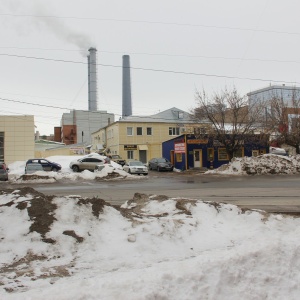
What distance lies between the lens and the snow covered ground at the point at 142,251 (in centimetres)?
390

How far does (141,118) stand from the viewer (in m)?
53.4

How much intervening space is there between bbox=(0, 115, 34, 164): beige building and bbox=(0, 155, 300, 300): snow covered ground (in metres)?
35.7

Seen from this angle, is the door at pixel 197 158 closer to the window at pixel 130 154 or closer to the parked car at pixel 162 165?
the parked car at pixel 162 165

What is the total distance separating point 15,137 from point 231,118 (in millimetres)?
24859

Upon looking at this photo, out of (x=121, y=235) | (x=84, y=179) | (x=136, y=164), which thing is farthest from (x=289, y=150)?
(x=121, y=235)

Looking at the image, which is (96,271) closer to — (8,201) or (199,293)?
(199,293)

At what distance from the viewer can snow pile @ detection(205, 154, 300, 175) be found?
98.7ft

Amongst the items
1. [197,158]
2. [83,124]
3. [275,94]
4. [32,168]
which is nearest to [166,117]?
[197,158]

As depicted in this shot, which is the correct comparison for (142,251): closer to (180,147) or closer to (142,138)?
(180,147)

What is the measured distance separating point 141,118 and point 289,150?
22062 millimetres

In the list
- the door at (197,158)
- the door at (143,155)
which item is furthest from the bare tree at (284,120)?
the door at (143,155)

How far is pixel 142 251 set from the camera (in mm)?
5492

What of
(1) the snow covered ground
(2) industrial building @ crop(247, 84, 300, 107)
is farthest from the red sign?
(1) the snow covered ground

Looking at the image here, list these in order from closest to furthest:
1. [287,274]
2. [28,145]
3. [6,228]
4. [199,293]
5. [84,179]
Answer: [199,293]
[287,274]
[6,228]
[84,179]
[28,145]
